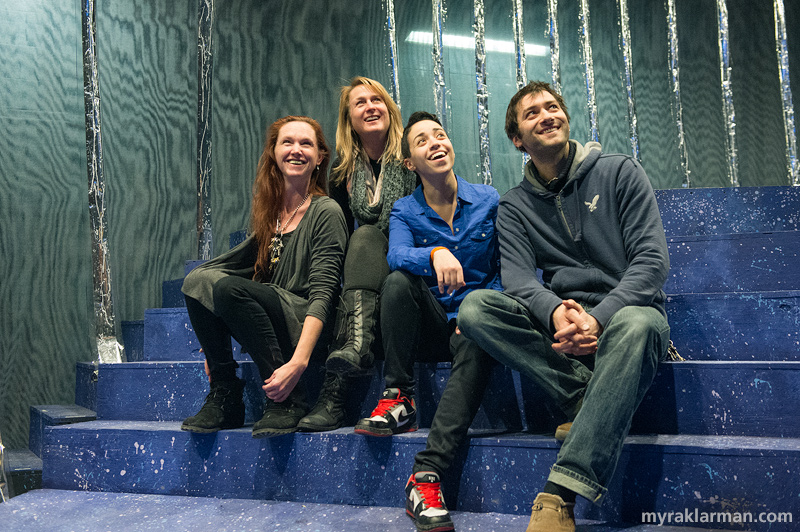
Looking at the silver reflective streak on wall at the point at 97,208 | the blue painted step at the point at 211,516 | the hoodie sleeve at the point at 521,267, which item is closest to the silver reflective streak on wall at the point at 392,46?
the silver reflective streak on wall at the point at 97,208

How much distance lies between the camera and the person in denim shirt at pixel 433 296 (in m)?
1.35

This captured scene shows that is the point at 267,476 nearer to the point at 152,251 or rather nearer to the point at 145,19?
the point at 152,251

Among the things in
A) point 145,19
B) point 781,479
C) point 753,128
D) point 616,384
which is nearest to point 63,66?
point 145,19

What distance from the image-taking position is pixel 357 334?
1.55 meters

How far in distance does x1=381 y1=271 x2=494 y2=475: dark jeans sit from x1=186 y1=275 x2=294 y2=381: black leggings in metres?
0.31

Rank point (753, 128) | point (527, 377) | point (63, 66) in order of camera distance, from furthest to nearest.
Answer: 1. point (753, 128)
2. point (63, 66)
3. point (527, 377)

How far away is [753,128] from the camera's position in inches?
166

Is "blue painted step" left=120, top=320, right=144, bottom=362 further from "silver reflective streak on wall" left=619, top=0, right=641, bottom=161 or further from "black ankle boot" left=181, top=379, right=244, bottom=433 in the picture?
"silver reflective streak on wall" left=619, top=0, right=641, bottom=161

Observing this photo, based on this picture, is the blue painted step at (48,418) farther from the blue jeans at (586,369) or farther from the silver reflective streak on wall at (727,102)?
the silver reflective streak on wall at (727,102)

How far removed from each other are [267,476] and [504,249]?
2.71 feet

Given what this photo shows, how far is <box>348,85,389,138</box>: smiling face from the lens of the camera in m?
2.01

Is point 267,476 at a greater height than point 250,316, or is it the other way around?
point 250,316

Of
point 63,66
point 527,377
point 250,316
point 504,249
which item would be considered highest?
point 63,66

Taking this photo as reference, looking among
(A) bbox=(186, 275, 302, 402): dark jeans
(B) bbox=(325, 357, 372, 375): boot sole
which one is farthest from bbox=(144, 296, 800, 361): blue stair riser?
(A) bbox=(186, 275, 302, 402): dark jeans
